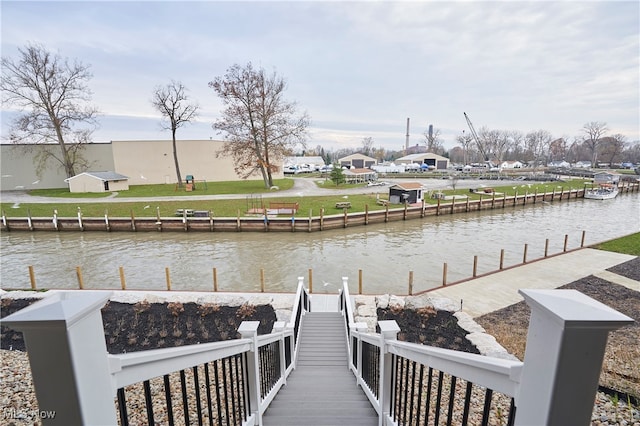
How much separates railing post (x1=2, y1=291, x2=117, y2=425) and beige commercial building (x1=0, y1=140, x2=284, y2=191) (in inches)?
1504

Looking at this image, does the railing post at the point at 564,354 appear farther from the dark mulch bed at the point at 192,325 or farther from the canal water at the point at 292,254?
the canal water at the point at 292,254

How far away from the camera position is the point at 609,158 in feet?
282

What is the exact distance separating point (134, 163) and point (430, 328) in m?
42.1

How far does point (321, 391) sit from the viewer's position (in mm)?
4309

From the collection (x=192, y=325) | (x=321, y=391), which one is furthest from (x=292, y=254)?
(x=321, y=391)

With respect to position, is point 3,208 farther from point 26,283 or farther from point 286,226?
point 286,226

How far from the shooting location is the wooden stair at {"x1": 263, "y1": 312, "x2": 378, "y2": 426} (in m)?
3.31

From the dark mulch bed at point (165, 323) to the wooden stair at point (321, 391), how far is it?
1.57 meters

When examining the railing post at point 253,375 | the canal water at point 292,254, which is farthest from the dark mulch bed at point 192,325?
the railing post at point 253,375

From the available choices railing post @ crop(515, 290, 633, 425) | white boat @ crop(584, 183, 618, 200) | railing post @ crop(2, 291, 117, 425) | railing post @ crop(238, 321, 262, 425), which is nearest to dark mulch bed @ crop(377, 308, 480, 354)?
Answer: railing post @ crop(238, 321, 262, 425)

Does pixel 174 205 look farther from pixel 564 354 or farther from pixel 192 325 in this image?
pixel 564 354

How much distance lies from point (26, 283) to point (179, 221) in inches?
347

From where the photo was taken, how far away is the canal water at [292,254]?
12.7 metres

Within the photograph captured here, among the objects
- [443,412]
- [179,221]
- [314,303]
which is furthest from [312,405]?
[179,221]
